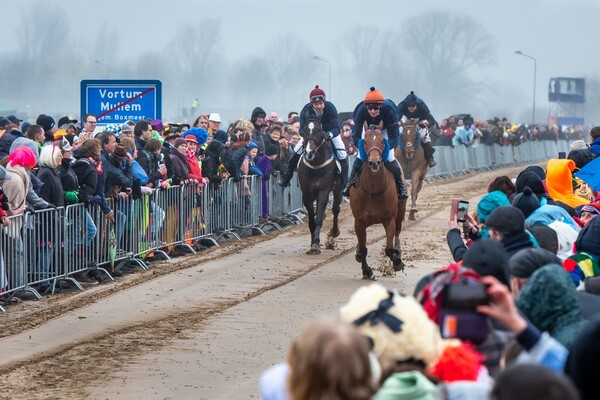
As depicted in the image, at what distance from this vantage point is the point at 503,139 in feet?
173

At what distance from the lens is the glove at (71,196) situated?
1573 cm

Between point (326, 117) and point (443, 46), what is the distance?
563 ft

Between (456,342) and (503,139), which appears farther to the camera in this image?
(503,139)

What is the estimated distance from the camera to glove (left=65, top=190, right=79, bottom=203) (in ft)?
51.6

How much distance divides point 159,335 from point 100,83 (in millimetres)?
8463

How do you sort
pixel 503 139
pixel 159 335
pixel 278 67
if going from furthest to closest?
1. pixel 278 67
2. pixel 503 139
3. pixel 159 335

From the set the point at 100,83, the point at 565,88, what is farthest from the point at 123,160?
the point at 565,88

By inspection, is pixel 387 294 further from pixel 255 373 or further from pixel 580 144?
pixel 580 144

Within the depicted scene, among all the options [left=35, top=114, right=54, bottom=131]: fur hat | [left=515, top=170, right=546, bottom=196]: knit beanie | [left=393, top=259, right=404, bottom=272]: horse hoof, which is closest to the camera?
[left=515, top=170, right=546, bottom=196]: knit beanie

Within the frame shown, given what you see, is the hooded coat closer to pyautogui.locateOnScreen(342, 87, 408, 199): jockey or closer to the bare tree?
pyautogui.locateOnScreen(342, 87, 408, 199): jockey

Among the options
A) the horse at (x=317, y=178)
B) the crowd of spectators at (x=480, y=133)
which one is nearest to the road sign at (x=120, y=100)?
the horse at (x=317, y=178)

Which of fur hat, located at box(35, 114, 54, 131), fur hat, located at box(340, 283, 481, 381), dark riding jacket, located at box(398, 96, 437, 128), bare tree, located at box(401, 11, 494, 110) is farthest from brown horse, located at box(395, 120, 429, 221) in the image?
bare tree, located at box(401, 11, 494, 110)

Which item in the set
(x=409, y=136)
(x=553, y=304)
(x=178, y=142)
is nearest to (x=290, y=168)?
(x=178, y=142)

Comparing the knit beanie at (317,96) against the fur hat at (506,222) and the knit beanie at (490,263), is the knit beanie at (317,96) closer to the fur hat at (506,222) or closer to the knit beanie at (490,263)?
the fur hat at (506,222)
